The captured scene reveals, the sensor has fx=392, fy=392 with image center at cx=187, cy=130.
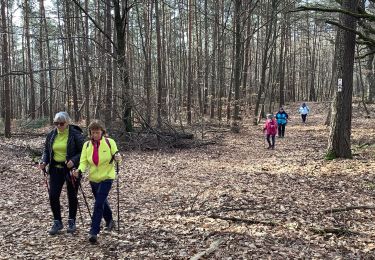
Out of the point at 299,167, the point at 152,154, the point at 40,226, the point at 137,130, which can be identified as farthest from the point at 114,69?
the point at 40,226

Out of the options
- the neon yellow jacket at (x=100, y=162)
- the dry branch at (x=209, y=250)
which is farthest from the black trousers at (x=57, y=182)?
the dry branch at (x=209, y=250)

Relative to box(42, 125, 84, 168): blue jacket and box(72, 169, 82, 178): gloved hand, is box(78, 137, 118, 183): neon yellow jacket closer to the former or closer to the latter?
box(72, 169, 82, 178): gloved hand

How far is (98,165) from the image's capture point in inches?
233

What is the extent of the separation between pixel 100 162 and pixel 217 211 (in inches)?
105

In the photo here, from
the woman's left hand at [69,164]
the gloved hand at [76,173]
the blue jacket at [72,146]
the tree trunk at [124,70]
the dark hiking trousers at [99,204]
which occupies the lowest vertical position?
the dark hiking trousers at [99,204]

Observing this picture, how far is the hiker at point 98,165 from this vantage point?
5895mm

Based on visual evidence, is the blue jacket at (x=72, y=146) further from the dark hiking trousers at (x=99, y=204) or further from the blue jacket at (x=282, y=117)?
the blue jacket at (x=282, y=117)

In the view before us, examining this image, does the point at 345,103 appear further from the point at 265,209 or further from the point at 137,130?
the point at 137,130

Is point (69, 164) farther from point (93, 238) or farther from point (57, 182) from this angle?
point (93, 238)

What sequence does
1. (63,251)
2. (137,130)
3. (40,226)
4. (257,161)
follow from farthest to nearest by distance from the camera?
(137,130)
(257,161)
(40,226)
(63,251)

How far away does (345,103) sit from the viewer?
11.4 m

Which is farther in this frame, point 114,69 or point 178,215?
point 114,69

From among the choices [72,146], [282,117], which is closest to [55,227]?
[72,146]

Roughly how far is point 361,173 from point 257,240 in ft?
17.5
